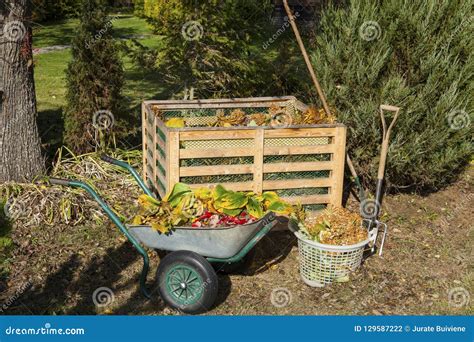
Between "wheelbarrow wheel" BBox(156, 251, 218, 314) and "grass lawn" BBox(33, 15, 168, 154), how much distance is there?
9.43 feet

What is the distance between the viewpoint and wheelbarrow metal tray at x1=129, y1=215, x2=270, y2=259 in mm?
4230

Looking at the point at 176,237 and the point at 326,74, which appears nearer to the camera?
the point at 176,237

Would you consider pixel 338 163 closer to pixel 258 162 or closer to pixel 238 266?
pixel 258 162

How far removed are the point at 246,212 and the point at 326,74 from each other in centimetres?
241

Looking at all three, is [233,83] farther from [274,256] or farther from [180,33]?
[274,256]

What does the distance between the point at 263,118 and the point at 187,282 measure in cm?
205

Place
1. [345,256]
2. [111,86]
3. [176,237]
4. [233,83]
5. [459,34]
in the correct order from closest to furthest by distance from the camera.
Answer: [176,237]
[345,256]
[459,34]
[111,86]
[233,83]

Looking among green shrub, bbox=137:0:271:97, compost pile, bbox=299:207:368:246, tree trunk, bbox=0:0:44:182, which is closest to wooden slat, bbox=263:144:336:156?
compost pile, bbox=299:207:368:246

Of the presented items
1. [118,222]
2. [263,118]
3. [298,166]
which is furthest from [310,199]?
[118,222]

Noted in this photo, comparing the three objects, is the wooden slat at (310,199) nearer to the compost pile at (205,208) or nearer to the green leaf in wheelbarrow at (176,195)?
the compost pile at (205,208)

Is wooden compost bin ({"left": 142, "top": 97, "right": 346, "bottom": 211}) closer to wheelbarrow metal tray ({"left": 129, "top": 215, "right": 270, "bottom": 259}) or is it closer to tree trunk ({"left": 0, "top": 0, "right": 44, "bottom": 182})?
wheelbarrow metal tray ({"left": 129, "top": 215, "right": 270, "bottom": 259})

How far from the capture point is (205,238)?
14.1 feet

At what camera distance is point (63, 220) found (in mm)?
5723

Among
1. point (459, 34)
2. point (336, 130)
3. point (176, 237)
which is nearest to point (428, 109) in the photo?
point (459, 34)
